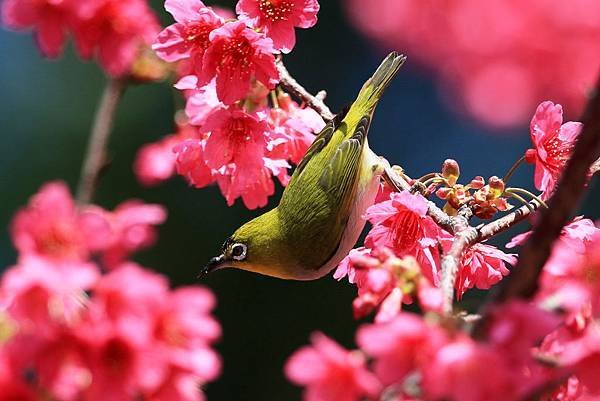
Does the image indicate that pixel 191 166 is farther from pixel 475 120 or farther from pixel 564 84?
pixel 475 120

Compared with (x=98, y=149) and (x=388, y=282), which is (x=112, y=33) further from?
(x=388, y=282)

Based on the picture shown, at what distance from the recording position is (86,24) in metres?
2.61

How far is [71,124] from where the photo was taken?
6965mm

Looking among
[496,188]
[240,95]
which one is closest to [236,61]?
[240,95]

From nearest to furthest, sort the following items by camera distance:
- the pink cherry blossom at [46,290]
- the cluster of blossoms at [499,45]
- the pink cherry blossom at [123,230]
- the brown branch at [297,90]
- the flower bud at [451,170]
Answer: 1. the pink cherry blossom at [46,290]
2. the pink cherry blossom at [123,230]
3. the flower bud at [451,170]
4. the brown branch at [297,90]
5. the cluster of blossoms at [499,45]

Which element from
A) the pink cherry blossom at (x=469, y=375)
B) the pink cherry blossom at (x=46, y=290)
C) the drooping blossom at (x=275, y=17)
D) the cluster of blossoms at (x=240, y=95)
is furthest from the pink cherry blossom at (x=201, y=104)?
the pink cherry blossom at (x=469, y=375)

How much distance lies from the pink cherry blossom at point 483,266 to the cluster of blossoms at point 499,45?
0.49 meters

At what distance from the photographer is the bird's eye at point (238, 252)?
326 centimetres

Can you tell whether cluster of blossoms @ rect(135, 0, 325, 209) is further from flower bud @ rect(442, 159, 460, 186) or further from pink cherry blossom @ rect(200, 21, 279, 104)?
flower bud @ rect(442, 159, 460, 186)

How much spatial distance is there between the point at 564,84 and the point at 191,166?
115cm

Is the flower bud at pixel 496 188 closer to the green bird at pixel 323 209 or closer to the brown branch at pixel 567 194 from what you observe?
the green bird at pixel 323 209

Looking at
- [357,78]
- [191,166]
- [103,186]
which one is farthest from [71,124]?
[191,166]

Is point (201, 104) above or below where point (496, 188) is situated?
below

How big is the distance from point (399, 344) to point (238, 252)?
1.99m
